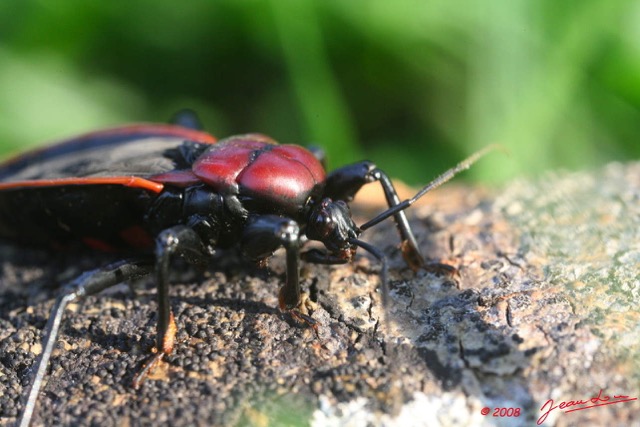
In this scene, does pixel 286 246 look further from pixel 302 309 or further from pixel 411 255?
pixel 411 255

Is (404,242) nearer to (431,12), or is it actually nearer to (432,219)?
(432,219)

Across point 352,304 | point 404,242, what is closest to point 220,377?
point 352,304

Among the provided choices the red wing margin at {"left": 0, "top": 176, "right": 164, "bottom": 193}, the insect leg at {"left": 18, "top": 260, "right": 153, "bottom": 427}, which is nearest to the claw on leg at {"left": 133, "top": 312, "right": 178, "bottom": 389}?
the insect leg at {"left": 18, "top": 260, "right": 153, "bottom": 427}

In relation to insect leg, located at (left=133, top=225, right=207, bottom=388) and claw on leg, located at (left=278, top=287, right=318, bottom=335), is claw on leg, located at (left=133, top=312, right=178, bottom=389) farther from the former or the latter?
claw on leg, located at (left=278, top=287, right=318, bottom=335)

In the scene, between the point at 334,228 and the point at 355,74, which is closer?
the point at 334,228

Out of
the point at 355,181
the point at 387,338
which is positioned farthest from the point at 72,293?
the point at 355,181
